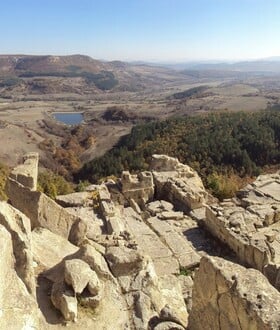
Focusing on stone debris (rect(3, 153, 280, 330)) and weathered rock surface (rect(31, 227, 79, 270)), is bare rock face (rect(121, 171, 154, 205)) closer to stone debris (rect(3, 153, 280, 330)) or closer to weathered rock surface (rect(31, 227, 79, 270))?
stone debris (rect(3, 153, 280, 330))

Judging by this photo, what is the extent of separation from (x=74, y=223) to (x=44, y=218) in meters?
0.94

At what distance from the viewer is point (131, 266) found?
10.5 meters

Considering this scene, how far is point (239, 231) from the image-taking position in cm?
1639

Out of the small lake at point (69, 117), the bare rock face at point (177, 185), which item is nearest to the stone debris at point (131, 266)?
the bare rock face at point (177, 185)

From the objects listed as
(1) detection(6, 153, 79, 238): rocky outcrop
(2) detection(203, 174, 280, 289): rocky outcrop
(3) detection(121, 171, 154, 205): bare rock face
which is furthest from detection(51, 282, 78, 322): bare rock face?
(3) detection(121, 171, 154, 205): bare rock face

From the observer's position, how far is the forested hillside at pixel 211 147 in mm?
51500

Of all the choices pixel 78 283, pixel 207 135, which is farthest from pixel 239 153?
pixel 78 283

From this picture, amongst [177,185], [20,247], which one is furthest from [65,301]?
[177,185]

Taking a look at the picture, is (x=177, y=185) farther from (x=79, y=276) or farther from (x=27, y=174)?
(x=79, y=276)

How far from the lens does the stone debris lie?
25.6 feet

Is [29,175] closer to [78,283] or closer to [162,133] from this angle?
[78,283]

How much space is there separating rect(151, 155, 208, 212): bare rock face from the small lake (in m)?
108

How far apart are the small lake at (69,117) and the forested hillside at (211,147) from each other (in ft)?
222

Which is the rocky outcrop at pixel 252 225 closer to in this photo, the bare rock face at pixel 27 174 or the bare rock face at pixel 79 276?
the bare rock face at pixel 79 276
